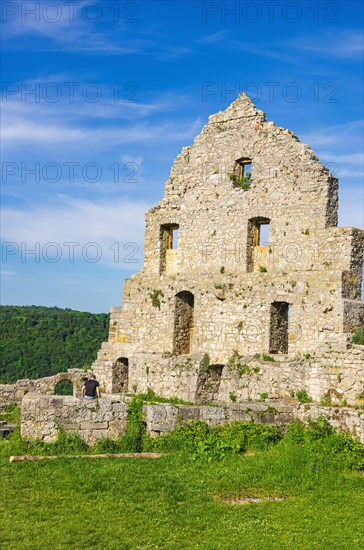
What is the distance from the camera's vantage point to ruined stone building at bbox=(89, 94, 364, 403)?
18062 millimetres

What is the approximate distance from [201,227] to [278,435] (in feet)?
32.1

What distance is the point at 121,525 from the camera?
898cm

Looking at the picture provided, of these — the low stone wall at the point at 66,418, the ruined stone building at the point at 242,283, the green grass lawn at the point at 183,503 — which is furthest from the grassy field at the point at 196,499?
the ruined stone building at the point at 242,283

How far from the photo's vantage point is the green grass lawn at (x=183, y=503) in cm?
854

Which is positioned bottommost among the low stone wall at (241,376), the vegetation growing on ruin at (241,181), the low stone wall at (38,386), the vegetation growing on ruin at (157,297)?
the low stone wall at (38,386)

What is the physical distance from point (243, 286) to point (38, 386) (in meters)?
8.40

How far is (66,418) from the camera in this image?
532 inches

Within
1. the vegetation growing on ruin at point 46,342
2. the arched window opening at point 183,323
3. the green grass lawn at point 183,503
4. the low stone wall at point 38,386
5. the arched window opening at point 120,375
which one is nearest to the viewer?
the green grass lawn at point 183,503

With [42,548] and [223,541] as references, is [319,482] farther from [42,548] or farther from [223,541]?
[42,548]

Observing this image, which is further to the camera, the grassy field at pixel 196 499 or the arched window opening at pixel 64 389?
the arched window opening at pixel 64 389

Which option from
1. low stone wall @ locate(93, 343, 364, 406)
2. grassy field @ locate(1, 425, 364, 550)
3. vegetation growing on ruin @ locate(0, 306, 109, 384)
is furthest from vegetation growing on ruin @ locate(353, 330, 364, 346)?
vegetation growing on ruin @ locate(0, 306, 109, 384)

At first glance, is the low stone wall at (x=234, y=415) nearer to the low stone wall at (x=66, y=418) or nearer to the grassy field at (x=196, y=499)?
the grassy field at (x=196, y=499)

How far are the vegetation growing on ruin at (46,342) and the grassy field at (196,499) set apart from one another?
81.0 feet

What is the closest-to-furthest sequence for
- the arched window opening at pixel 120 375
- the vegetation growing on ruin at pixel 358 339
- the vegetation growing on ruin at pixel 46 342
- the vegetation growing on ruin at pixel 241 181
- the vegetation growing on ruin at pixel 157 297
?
the vegetation growing on ruin at pixel 358 339
the vegetation growing on ruin at pixel 241 181
the vegetation growing on ruin at pixel 157 297
the arched window opening at pixel 120 375
the vegetation growing on ruin at pixel 46 342
